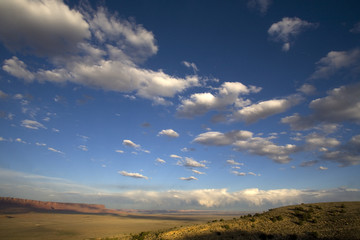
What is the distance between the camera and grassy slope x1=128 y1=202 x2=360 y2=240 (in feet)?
79.4

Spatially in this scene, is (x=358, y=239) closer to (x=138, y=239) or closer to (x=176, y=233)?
(x=176, y=233)

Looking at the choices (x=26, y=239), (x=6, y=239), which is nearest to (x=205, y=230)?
(x=26, y=239)

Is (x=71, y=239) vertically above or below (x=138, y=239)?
below

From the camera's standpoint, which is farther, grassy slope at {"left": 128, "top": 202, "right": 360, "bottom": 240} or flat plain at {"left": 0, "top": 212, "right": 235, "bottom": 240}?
flat plain at {"left": 0, "top": 212, "right": 235, "bottom": 240}

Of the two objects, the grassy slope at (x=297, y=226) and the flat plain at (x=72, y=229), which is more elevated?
the grassy slope at (x=297, y=226)

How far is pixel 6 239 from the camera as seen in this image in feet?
188

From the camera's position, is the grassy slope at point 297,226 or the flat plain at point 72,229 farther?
the flat plain at point 72,229

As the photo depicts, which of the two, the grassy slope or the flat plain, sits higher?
the grassy slope

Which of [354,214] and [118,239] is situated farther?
[118,239]

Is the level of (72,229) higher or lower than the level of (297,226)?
lower

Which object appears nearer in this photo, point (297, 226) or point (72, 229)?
point (297, 226)

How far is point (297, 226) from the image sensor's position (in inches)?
1086

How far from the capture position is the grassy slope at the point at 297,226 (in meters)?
24.2

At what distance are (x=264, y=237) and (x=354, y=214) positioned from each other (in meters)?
12.6
